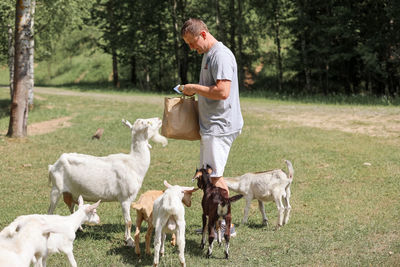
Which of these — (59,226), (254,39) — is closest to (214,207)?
(59,226)

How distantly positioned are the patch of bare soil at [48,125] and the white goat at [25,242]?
12.3m

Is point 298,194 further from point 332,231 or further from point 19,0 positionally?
point 19,0

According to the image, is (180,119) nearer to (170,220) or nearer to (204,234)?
(170,220)

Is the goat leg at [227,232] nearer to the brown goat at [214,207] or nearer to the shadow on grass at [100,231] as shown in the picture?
the brown goat at [214,207]

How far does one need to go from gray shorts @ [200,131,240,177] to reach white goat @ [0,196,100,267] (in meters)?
1.49

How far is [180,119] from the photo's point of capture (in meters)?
6.21

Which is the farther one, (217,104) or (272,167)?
(272,167)

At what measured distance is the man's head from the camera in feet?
19.1

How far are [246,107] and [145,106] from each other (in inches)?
170

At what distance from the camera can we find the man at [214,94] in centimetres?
579

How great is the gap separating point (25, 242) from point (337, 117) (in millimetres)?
15232

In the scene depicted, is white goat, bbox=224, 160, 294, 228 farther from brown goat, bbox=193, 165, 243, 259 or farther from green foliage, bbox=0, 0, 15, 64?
green foliage, bbox=0, 0, 15, 64

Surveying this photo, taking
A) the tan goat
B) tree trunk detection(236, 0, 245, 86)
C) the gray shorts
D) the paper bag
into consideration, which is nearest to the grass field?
the tan goat

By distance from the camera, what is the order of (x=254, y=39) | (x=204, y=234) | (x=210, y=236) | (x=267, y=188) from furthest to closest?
(x=254, y=39)
(x=267, y=188)
(x=204, y=234)
(x=210, y=236)
